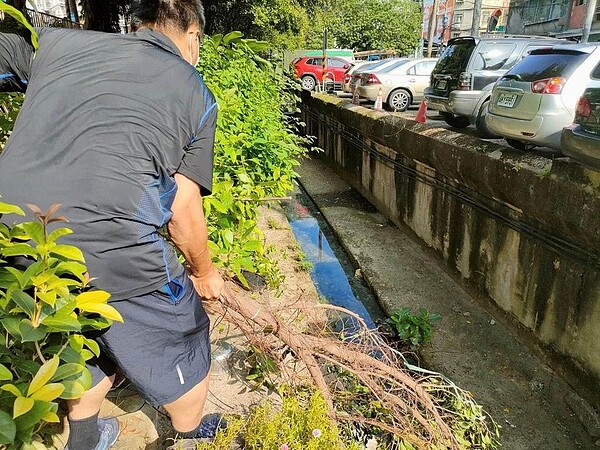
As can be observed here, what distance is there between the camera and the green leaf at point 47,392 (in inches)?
39.3

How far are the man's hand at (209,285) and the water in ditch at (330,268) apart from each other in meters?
2.04

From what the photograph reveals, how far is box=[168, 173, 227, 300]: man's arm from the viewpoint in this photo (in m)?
1.66

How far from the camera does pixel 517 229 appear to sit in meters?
4.14

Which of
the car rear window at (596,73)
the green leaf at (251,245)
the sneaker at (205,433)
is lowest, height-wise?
the sneaker at (205,433)

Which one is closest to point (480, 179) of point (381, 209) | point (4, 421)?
point (381, 209)

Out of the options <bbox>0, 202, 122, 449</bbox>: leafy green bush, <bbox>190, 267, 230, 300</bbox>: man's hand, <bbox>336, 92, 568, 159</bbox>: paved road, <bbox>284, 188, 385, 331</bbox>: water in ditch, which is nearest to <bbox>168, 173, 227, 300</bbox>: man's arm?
<bbox>190, 267, 230, 300</bbox>: man's hand

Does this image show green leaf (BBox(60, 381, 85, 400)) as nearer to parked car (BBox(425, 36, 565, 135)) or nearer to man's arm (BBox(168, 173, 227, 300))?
man's arm (BBox(168, 173, 227, 300))

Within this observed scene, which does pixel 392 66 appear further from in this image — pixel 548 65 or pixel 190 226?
pixel 190 226

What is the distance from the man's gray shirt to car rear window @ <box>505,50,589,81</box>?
17.1ft

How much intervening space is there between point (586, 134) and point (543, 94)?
2002 millimetres

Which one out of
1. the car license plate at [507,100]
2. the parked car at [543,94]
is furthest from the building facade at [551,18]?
the car license plate at [507,100]

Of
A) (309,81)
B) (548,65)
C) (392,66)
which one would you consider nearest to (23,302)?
(548,65)

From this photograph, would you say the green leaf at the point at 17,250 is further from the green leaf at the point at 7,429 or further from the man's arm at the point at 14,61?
the man's arm at the point at 14,61

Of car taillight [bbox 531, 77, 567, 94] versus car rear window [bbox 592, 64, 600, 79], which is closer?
car rear window [bbox 592, 64, 600, 79]
